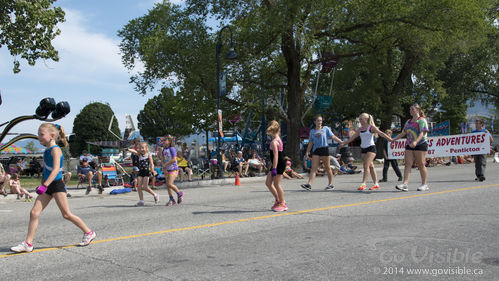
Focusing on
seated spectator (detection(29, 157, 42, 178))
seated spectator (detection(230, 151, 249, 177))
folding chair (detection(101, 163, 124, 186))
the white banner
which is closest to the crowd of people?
folding chair (detection(101, 163, 124, 186))

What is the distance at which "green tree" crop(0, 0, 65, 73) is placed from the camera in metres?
20.1

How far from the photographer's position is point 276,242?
580cm

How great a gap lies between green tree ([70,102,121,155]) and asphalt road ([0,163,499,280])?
64.7m

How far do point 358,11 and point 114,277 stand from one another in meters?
19.5

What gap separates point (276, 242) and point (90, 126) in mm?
69806

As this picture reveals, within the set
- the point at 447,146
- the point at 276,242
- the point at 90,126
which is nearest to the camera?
the point at 276,242

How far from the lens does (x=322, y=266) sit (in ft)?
15.2

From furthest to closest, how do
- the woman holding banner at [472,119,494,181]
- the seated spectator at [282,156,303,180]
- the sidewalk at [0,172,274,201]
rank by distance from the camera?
1. the seated spectator at [282,156,303,180]
2. the sidewalk at [0,172,274,201]
3. the woman holding banner at [472,119,494,181]

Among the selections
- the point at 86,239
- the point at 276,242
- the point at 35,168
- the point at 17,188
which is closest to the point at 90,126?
the point at 35,168

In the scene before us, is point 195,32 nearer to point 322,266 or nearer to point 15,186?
point 15,186

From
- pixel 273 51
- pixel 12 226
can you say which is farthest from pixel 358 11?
pixel 12 226

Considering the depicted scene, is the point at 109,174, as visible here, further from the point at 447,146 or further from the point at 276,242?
the point at 447,146

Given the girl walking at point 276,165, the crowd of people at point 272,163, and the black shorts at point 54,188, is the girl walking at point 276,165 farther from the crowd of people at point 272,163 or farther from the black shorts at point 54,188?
the black shorts at point 54,188

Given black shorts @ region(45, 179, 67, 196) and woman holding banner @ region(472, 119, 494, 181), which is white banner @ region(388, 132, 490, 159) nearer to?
woman holding banner @ region(472, 119, 494, 181)
